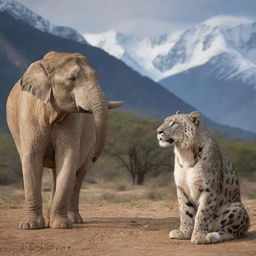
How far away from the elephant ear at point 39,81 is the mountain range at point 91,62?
77.4 metres

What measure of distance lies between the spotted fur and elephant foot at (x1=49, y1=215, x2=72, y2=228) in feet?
6.56

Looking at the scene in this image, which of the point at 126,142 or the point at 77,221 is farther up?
the point at 126,142

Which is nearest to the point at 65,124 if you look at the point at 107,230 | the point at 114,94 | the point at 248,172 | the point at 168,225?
the point at 107,230

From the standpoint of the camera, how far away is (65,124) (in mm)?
10539

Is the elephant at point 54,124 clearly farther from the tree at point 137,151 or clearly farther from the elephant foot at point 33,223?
the tree at point 137,151

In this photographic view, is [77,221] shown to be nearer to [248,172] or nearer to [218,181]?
[218,181]

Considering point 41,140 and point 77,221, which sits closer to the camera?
point 41,140

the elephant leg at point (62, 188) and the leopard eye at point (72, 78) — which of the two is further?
the elephant leg at point (62, 188)

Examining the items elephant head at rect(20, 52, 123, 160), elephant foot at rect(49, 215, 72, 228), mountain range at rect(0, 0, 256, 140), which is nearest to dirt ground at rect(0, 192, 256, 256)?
elephant foot at rect(49, 215, 72, 228)

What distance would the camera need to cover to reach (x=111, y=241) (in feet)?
31.0

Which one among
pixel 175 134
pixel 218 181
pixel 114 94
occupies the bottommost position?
pixel 218 181

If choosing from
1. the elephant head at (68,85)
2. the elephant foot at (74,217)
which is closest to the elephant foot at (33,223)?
the elephant foot at (74,217)

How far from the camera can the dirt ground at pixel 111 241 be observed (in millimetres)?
8455

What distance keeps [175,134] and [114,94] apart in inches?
5872
